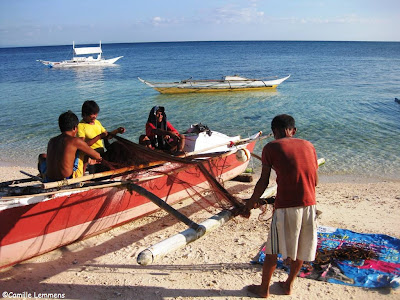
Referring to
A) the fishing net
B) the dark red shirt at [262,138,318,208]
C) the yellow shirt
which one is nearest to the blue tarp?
the fishing net

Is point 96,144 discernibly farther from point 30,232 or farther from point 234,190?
point 234,190

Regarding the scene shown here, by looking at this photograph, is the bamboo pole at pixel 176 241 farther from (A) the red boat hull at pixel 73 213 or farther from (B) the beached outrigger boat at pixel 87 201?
(A) the red boat hull at pixel 73 213

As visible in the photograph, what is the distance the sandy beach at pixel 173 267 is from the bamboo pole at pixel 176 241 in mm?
672

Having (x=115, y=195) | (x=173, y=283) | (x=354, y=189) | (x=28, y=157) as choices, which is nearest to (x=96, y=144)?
(x=115, y=195)

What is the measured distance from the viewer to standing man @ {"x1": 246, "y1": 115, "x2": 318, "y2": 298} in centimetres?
317

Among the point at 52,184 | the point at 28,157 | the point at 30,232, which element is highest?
the point at 52,184

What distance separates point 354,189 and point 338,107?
10573mm

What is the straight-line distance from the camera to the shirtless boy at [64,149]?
425cm

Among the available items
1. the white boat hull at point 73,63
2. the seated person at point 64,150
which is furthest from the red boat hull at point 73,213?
the white boat hull at point 73,63

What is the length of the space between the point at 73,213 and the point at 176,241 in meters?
1.91

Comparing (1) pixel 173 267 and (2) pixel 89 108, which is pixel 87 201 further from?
(1) pixel 173 267

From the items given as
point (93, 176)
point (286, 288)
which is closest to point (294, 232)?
point (286, 288)

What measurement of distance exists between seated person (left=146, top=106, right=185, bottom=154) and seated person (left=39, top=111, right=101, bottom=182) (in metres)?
1.76

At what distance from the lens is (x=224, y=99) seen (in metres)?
19.4
